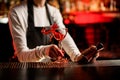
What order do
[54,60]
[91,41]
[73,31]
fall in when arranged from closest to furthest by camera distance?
[54,60]
[73,31]
[91,41]

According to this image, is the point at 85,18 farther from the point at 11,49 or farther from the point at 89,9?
the point at 11,49

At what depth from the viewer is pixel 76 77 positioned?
148cm

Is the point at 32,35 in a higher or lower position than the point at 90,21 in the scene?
higher

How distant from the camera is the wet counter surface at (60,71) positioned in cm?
149

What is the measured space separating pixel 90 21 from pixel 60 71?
15.3 ft

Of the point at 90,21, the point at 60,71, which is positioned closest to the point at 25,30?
the point at 60,71

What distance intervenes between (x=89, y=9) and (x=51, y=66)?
15.5 feet

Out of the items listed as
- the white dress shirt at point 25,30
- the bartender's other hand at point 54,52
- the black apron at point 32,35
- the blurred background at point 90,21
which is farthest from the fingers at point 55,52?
the blurred background at point 90,21

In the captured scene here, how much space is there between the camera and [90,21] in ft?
20.5

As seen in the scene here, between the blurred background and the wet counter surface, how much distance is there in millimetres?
4083

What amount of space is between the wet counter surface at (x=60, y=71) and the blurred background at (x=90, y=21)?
4.08m

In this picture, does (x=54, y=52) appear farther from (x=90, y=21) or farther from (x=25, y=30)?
(x=90, y=21)

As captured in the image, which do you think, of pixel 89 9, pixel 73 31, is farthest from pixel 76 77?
pixel 89 9

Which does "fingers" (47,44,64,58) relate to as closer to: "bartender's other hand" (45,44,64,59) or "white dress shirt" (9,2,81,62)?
"bartender's other hand" (45,44,64,59)
